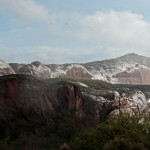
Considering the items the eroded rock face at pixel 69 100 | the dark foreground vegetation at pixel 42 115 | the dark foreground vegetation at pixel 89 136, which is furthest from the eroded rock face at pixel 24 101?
the eroded rock face at pixel 69 100

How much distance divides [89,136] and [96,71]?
134m

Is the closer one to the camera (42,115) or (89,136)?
(89,136)

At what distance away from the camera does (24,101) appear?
50250 millimetres

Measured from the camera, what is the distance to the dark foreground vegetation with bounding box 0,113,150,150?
30.9 metres

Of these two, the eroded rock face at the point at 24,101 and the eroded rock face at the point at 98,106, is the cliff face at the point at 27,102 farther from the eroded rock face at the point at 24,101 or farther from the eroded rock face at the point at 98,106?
the eroded rock face at the point at 98,106

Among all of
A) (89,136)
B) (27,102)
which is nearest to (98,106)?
(27,102)

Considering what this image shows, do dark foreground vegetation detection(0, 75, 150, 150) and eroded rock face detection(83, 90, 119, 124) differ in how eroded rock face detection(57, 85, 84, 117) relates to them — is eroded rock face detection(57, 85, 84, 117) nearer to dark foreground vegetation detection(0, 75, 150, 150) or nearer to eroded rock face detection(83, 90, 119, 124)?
dark foreground vegetation detection(0, 75, 150, 150)

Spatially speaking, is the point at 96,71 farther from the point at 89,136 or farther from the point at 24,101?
the point at 89,136

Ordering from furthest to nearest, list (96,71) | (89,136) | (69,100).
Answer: (96,71), (69,100), (89,136)

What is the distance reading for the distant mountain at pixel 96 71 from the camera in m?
136

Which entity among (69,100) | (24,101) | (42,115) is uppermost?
(24,101)

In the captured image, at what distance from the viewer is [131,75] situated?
180750mm

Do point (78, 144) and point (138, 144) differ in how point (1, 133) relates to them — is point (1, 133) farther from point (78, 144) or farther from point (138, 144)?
point (138, 144)

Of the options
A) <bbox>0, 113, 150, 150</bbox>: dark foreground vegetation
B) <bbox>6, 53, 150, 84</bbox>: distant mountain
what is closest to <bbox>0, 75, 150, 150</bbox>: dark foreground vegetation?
<bbox>0, 113, 150, 150</bbox>: dark foreground vegetation
